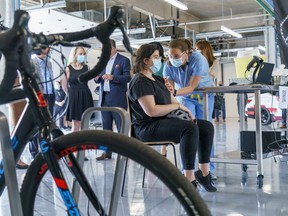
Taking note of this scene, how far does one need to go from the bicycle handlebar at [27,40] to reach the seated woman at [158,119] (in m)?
1.33

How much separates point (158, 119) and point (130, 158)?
1.70 m

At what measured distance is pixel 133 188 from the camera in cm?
287

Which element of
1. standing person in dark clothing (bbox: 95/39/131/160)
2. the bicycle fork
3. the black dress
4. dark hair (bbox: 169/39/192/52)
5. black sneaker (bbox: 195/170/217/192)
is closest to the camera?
the bicycle fork

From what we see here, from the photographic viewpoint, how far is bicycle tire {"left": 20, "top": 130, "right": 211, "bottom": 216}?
2.60 feet

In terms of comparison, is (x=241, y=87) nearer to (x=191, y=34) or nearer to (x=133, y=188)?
(x=133, y=188)

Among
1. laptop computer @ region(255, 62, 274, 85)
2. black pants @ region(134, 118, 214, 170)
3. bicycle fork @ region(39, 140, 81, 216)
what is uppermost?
laptop computer @ region(255, 62, 274, 85)

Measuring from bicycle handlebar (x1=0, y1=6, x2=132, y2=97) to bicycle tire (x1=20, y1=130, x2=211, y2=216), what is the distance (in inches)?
7.7

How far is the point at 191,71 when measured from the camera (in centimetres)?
312

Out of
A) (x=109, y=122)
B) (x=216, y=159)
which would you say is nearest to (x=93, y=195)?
(x=216, y=159)

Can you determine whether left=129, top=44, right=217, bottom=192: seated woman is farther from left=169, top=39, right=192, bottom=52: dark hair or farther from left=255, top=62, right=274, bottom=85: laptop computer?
left=255, top=62, right=274, bottom=85: laptop computer

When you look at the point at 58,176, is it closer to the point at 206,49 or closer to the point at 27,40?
the point at 27,40

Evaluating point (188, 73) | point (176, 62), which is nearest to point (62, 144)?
point (176, 62)

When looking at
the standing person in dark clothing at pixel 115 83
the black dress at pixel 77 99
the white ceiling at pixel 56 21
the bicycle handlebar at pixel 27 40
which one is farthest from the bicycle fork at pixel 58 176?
the white ceiling at pixel 56 21

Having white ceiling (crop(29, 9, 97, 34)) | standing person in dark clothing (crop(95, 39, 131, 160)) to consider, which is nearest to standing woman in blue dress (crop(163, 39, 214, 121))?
standing person in dark clothing (crop(95, 39, 131, 160))
